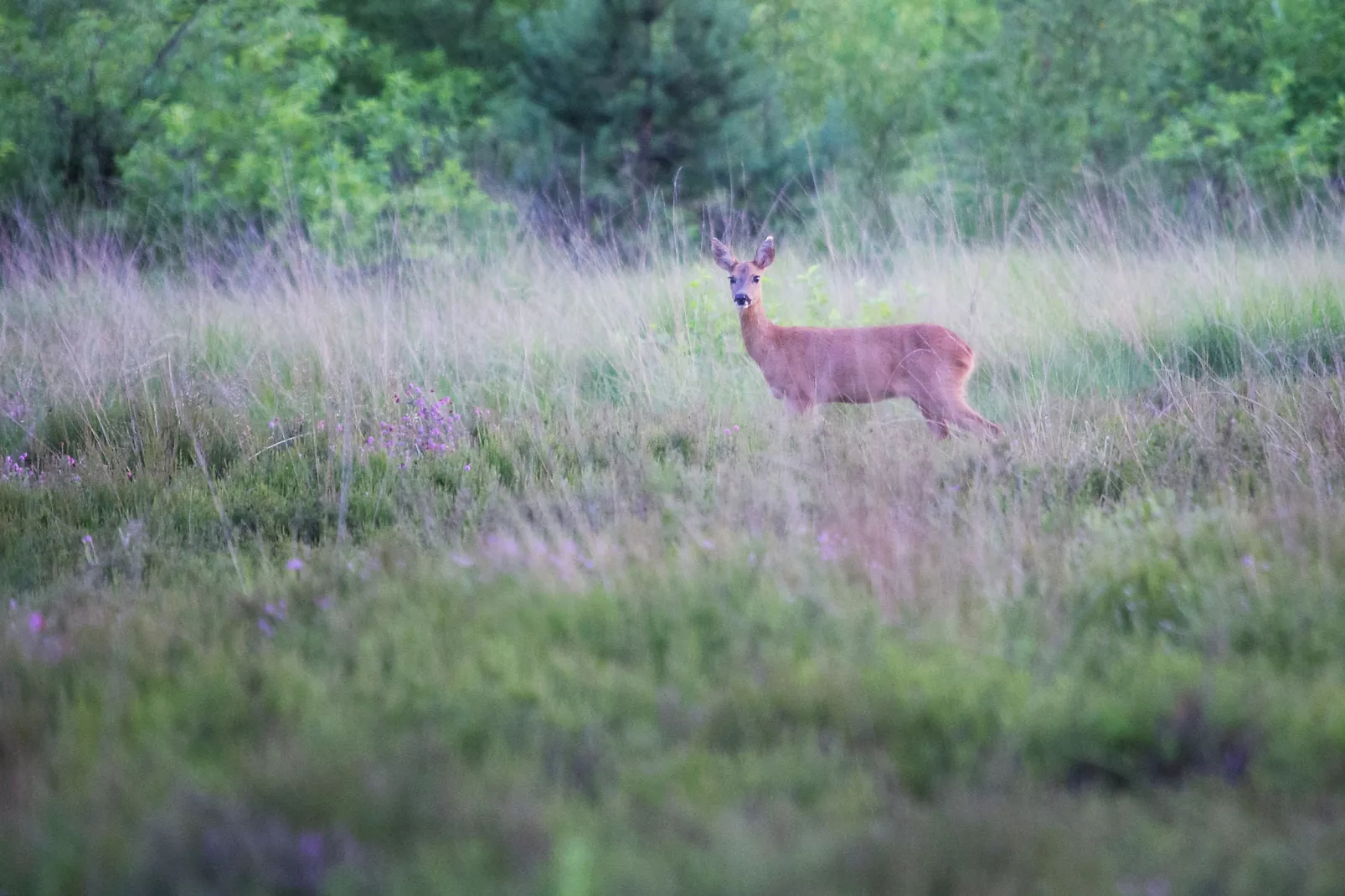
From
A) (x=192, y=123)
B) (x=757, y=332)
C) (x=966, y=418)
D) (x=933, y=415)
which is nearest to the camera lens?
(x=966, y=418)

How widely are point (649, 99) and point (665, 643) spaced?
39.0 feet

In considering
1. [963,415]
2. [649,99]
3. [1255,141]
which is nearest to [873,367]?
[963,415]

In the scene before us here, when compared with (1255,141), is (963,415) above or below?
below

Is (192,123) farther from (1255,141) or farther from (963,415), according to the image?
(1255,141)

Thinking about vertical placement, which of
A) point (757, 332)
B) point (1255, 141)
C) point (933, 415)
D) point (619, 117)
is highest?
point (619, 117)

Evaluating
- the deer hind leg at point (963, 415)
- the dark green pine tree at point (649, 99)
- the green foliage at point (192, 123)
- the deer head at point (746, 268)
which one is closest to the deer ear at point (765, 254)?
the deer head at point (746, 268)

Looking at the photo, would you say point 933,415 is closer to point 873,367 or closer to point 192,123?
point 873,367

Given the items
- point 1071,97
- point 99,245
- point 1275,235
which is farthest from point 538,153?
point 1275,235

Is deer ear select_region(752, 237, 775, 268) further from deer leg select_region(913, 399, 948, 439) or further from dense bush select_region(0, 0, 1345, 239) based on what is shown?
dense bush select_region(0, 0, 1345, 239)

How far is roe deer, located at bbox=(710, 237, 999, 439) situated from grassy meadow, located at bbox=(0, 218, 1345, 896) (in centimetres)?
48

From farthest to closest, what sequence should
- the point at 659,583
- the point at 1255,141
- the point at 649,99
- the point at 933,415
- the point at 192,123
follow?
the point at 1255,141 < the point at 649,99 < the point at 192,123 < the point at 933,415 < the point at 659,583

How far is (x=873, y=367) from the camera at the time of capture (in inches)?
263

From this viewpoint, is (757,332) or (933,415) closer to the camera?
(933,415)

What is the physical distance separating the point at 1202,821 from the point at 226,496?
13.6 feet
